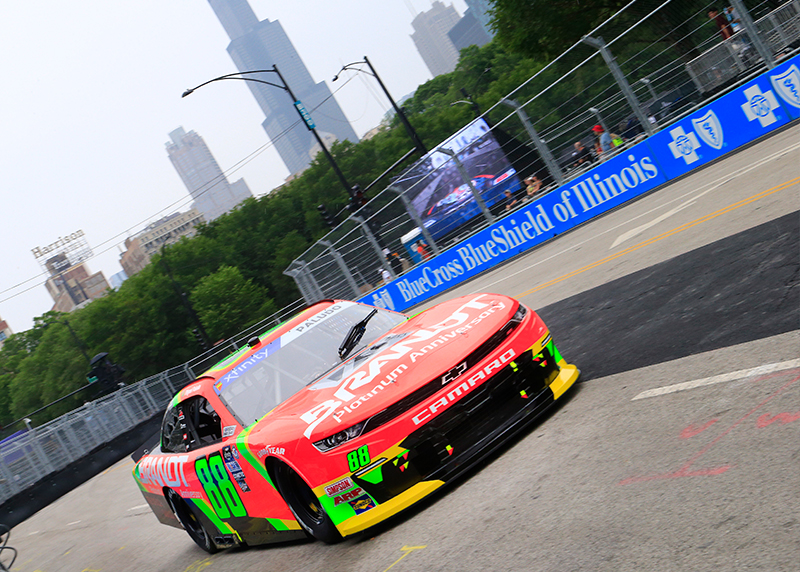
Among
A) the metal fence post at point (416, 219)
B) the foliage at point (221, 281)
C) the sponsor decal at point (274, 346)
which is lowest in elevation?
the sponsor decal at point (274, 346)

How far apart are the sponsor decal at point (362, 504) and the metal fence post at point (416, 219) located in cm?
1467

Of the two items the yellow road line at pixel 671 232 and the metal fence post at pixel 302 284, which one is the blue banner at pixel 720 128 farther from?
the metal fence post at pixel 302 284

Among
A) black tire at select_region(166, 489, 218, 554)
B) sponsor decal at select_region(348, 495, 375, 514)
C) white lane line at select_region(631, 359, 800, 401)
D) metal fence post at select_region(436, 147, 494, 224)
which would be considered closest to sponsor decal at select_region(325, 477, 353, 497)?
sponsor decal at select_region(348, 495, 375, 514)

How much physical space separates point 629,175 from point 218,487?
11.2 meters

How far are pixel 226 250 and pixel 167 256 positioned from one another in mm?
8488

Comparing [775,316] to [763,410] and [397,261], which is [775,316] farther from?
[397,261]

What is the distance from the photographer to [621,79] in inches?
567

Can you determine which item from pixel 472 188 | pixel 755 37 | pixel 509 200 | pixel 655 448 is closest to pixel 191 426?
pixel 655 448

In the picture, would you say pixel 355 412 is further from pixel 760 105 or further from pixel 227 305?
pixel 227 305

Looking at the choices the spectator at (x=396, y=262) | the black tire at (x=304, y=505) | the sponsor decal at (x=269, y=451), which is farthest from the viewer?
the spectator at (x=396, y=262)

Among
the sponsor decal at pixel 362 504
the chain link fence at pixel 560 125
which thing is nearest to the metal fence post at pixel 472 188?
the chain link fence at pixel 560 125

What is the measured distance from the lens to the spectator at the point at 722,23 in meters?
13.1

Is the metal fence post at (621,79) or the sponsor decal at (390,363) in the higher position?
the metal fence post at (621,79)

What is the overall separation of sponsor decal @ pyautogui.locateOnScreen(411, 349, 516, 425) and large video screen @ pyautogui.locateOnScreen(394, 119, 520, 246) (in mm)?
12754
